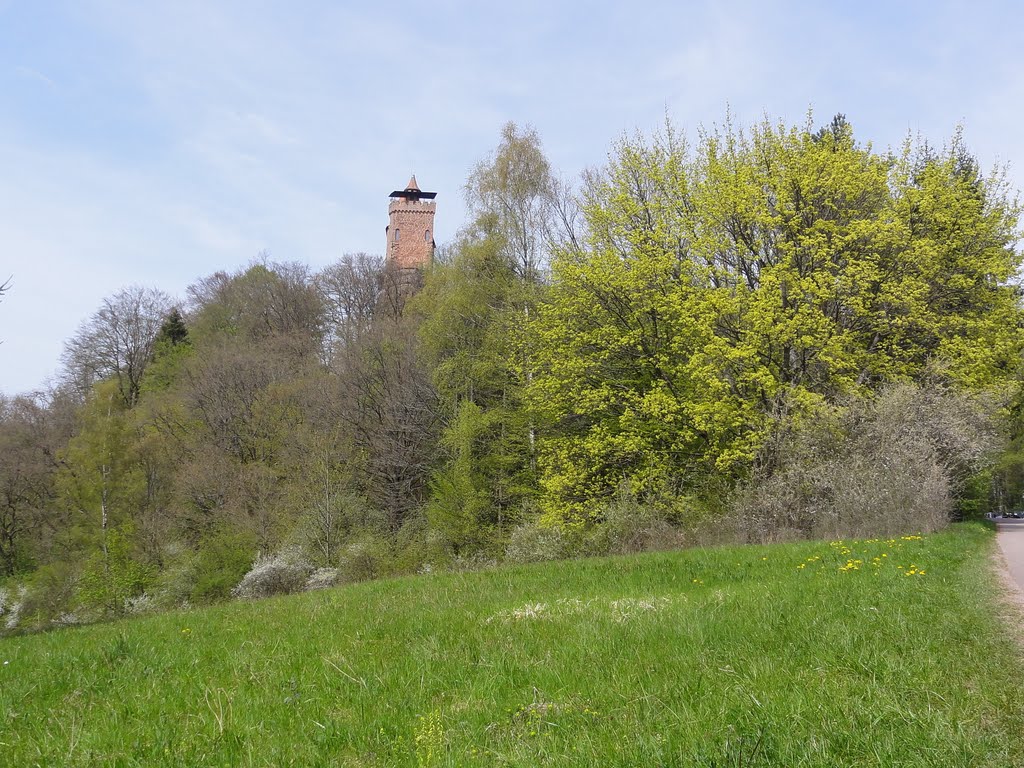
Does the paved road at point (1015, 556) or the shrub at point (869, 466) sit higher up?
the shrub at point (869, 466)

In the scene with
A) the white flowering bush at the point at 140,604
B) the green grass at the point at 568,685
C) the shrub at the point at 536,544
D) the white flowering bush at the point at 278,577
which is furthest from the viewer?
the white flowering bush at the point at 140,604

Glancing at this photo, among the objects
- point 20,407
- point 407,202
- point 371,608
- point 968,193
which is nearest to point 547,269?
point 968,193

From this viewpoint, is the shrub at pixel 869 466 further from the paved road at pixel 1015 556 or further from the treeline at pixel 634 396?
the paved road at pixel 1015 556

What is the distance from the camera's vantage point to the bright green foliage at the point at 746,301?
21562mm

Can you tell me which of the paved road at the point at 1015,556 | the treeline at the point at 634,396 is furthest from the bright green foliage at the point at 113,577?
the paved road at the point at 1015,556

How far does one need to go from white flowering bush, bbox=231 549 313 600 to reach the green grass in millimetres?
20536

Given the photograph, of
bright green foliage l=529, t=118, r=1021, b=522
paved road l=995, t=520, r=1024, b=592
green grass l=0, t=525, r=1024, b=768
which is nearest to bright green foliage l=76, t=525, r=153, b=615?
bright green foliage l=529, t=118, r=1021, b=522

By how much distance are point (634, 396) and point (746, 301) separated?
14.8ft

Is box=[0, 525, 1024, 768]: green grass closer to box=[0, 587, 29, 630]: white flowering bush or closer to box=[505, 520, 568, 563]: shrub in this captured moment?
box=[505, 520, 568, 563]: shrub

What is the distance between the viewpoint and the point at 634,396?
23.9 m

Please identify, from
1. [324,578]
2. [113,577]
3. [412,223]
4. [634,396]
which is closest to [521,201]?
[634,396]

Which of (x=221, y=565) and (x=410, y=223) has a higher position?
(x=410, y=223)

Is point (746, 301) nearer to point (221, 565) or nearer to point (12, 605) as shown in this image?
point (221, 565)

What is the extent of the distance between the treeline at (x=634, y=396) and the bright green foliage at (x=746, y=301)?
10cm
